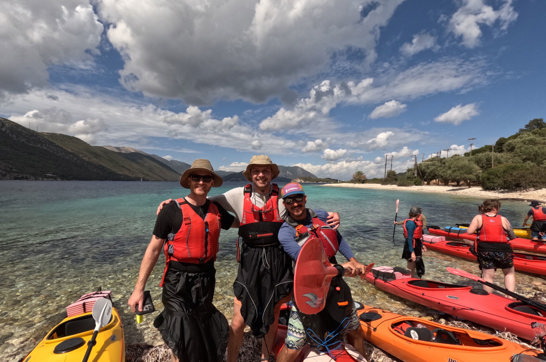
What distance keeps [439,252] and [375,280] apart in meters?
7.52

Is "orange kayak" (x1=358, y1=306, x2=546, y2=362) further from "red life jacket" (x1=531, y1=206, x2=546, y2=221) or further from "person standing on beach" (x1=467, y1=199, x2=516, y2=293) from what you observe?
"red life jacket" (x1=531, y1=206, x2=546, y2=221)

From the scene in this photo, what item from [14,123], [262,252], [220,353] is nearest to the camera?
[220,353]

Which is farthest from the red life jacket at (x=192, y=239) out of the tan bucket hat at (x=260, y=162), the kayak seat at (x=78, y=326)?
the kayak seat at (x=78, y=326)

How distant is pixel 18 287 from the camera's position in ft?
28.3

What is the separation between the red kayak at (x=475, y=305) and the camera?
4.89m

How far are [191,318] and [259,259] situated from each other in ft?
3.59

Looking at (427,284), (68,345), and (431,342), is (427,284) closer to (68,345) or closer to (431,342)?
(431,342)

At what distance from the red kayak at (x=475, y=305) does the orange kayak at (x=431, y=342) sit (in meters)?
1.30

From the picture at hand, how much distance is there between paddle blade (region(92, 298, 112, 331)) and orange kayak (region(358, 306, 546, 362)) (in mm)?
4354

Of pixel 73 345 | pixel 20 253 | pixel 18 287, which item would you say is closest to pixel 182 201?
pixel 73 345

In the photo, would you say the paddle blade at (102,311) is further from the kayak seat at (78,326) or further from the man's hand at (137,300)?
the kayak seat at (78,326)

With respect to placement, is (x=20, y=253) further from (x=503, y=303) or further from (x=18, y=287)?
(x=503, y=303)

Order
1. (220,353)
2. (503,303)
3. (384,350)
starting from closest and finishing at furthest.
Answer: (220,353) < (384,350) < (503,303)

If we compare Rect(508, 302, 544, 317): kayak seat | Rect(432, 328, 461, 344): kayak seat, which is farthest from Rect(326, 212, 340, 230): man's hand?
Rect(508, 302, 544, 317): kayak seat
